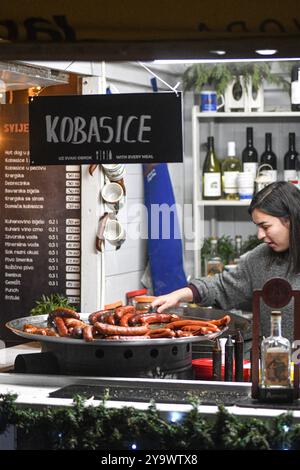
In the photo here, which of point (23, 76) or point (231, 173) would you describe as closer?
point (23, 76)

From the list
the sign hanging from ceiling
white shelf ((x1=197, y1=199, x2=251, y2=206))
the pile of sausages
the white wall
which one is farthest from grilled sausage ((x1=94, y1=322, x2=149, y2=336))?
white shelf ((x1=197, y1=199, x2=251, y2=206))

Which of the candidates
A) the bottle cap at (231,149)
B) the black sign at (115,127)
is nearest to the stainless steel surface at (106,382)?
the black sign at (115,127)

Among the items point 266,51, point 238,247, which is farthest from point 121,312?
point 238,247

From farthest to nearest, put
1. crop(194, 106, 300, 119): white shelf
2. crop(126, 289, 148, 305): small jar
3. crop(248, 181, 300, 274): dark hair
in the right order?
1. crop(194, 106, 300, 119): white shelf
2. crop(126, 289, 148, 305): small jar
3. crop(248, 181, 300, 274): dark hair

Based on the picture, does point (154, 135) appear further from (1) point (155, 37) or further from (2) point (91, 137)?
(1) point (155, 37)

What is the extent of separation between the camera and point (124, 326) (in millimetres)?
3883

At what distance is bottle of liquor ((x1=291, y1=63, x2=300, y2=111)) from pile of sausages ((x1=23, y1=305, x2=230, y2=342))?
2.53 m

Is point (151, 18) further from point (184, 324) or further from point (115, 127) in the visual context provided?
point (184, 324)

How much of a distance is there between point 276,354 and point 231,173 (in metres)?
3.26

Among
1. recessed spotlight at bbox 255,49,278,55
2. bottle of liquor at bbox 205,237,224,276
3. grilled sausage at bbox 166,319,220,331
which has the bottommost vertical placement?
grilled sausage at bbox 166,319,220,331

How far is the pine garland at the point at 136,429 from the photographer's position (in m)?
3.13

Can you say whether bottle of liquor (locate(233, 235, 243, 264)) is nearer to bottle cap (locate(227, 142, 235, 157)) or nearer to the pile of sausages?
bottle cap (locate(227, 142, 235, 157))

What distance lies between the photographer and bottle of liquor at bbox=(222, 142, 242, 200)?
6414 millimetres

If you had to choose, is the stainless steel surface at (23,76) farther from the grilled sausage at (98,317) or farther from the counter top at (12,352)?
the grilled sausage at (98,317)
